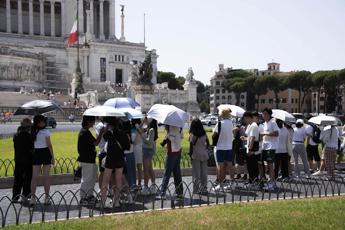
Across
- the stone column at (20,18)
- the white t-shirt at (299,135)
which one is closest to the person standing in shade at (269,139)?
the white t-shirt at (299,135)

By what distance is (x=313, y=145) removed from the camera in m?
19.1

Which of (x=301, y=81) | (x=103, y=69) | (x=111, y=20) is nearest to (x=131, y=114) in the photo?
(x=103, y=69)

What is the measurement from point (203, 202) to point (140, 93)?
35822 millimetres

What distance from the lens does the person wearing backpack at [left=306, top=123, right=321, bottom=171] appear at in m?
18.7

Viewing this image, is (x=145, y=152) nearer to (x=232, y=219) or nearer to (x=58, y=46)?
(x=232, y=219)

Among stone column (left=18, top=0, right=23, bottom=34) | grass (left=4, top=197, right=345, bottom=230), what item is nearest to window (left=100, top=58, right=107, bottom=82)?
stone column (left=18, top=0, right=23, bottom=34)

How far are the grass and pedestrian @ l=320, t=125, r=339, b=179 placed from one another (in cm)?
535

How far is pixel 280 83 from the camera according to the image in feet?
329

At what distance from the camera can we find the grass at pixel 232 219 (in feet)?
32.7

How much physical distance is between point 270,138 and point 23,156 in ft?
21.6

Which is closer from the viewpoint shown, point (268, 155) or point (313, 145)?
point (268, 155)

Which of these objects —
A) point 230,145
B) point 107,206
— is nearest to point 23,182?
point 107,206

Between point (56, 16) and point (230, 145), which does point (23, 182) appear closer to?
point (230, 145)

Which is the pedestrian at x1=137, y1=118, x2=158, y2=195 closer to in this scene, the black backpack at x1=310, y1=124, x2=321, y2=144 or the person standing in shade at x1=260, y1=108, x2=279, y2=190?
the person standing in shade at x1=260, y1=108, x2=279, y2=190
